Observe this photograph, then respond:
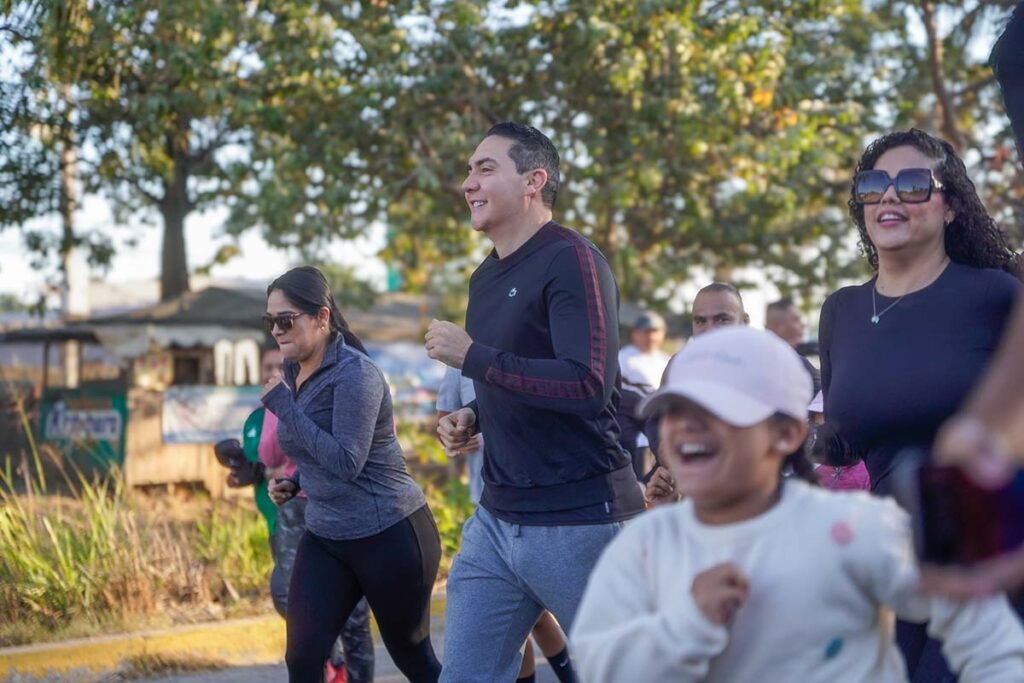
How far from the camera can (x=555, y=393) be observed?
418 centimetres

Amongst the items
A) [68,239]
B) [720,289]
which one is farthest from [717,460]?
[68,239]

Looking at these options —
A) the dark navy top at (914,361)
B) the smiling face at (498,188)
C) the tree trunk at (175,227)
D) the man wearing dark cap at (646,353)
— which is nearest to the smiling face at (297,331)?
the smiling face at (498,188)

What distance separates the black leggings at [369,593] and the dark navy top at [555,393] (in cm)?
88

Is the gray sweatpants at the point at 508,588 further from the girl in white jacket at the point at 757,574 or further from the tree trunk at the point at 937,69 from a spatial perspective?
the tree trunk at the point at 937,69

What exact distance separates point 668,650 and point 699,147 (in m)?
12.9

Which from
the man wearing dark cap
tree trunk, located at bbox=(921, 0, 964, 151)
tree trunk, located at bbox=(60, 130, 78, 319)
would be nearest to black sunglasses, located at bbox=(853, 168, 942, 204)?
the man wearing dark cap

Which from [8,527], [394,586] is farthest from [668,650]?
[8,527]

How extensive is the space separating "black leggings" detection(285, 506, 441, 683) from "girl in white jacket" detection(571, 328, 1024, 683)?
2.69 m

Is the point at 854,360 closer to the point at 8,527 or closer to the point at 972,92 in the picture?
the point at 8,527

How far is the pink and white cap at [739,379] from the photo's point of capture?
2547mm

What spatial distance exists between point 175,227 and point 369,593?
16.0 meters

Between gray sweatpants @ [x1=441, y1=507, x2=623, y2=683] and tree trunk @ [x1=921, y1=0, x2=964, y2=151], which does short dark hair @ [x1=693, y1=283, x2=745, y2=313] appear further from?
tree trunk @ [x1=921, y1=0, x2=964, y2=151]

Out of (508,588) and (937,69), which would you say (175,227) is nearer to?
(937,69)

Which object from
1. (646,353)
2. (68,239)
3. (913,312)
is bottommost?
(646,353)
